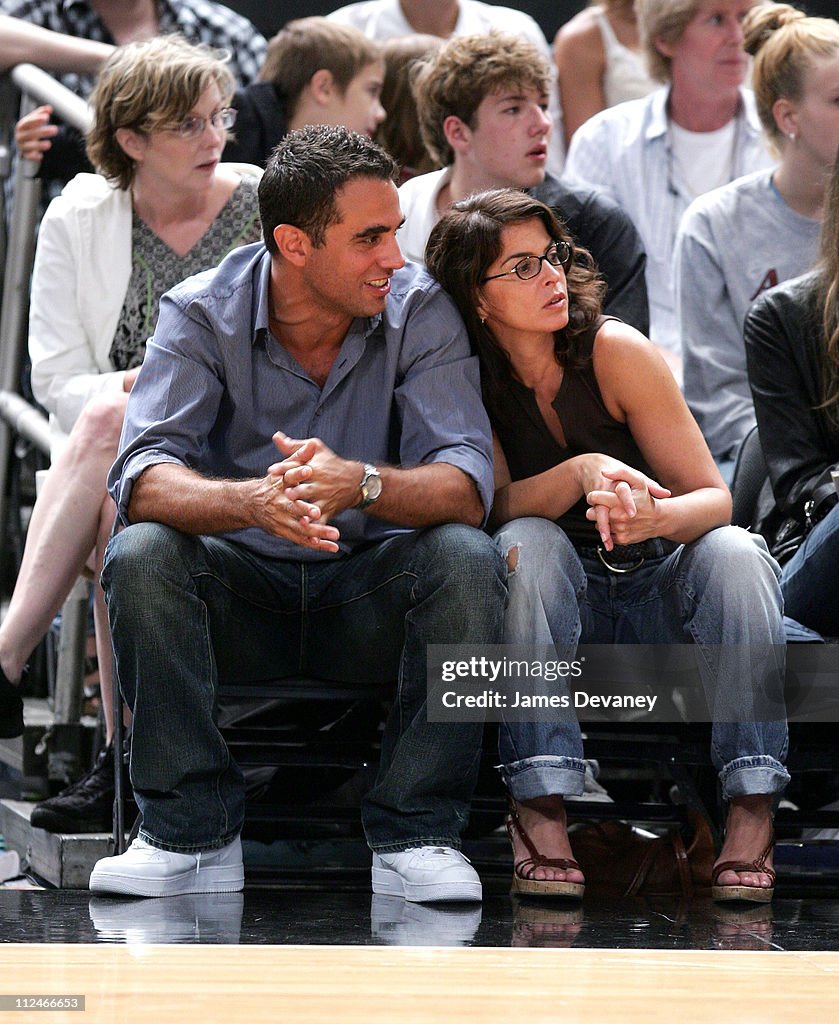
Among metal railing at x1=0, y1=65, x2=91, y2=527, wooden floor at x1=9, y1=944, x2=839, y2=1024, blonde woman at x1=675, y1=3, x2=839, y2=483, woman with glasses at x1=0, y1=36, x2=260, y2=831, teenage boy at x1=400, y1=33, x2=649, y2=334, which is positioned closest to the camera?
wooden floor at x1=9, y1=944, x2=839, y2=1024

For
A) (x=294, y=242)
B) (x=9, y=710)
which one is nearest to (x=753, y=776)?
(x=294, y=242)

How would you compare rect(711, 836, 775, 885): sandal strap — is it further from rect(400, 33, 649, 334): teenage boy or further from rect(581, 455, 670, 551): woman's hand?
rect(400, 33, 649, 334): teenage boy

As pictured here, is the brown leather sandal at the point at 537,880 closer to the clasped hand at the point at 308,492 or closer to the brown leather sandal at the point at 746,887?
the brown leather sandal at the point at 746,887

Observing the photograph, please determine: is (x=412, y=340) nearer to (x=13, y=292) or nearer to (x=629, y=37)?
(x=13, y=292)

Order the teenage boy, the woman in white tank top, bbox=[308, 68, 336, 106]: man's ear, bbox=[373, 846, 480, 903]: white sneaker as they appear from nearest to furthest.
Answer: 1. bbox=[373, 846, 480, 903]: white sneaker
2. the teenage boy
3. bbox=[308, 68, 336, 106]: man's ear
4. the woman in white tank top

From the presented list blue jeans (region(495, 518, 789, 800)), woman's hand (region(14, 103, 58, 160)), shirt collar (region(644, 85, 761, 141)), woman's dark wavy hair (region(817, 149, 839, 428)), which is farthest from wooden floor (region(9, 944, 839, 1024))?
shirt collar (region(644, 85, 761, 141))

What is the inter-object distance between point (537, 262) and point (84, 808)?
110 centimetres

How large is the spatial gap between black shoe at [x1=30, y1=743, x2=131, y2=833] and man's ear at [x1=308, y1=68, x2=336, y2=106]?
1.50 m

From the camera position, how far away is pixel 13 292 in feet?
10.6

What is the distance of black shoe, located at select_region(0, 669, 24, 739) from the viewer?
2527 mm

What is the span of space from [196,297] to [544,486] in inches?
22.9

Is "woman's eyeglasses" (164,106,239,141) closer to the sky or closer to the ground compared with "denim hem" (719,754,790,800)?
closer to the sky

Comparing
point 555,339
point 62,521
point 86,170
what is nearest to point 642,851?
point 555,339

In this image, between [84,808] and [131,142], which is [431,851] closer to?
[84,808]
